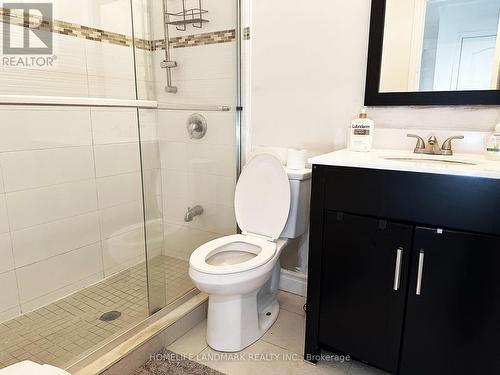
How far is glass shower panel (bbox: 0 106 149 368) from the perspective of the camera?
1.62 meters

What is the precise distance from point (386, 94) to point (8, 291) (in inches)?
83.6

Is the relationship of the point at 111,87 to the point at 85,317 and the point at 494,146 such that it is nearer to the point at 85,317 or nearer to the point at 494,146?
the point at 85,317

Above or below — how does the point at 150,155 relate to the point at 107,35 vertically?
below

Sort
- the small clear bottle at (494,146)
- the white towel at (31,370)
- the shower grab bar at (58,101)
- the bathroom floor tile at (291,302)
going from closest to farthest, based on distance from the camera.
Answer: the white towel at (31,370), the shower grab bar at (58,101), the small clear bottle at (494,146), the bathroom floor tile at (291,302)

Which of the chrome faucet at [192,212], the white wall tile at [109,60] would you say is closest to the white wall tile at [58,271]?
the chrome faucet at [192,212]

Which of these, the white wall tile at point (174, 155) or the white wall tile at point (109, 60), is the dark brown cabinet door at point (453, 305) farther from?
the white wall tile at point (109, 60)

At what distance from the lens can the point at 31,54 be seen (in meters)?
1.74

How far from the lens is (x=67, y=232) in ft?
6.45

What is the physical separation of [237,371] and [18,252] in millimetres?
1267

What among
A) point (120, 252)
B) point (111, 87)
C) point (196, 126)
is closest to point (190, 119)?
point (196, 126)

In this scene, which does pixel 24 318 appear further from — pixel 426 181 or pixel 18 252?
pixel 426 181

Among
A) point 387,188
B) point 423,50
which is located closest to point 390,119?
point 423,50

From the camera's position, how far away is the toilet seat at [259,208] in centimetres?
175

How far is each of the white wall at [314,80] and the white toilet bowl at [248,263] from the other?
0.32 metres
